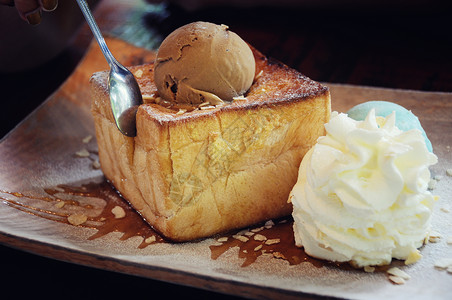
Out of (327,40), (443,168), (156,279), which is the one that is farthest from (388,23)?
(156,279)

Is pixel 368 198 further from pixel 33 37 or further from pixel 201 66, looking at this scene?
pixel 33 37

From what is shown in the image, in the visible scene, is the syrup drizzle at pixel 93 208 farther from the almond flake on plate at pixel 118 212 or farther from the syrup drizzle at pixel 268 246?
the syrup drizzle at pixel 268 246

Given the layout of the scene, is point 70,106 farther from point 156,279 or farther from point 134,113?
point 156,279

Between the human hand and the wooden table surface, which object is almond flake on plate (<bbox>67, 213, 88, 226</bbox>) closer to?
the wooden table surface

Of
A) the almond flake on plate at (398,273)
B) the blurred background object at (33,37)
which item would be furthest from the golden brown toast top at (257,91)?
the blurred background object at (33,37)

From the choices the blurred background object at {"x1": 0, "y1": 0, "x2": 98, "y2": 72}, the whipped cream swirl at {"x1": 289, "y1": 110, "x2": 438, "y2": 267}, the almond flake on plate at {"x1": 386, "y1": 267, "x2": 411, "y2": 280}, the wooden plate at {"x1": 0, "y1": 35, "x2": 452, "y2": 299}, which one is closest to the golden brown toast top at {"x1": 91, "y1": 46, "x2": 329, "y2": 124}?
the whipped cream swirl at {"x1": 289, "y1": 110, "x2": 438, "y2": 267}

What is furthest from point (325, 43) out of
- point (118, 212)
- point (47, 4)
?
point (118, 212)
